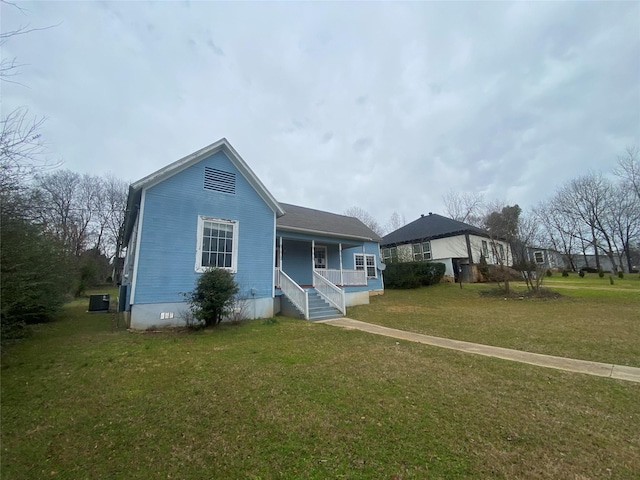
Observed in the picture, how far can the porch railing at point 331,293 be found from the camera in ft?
40.8

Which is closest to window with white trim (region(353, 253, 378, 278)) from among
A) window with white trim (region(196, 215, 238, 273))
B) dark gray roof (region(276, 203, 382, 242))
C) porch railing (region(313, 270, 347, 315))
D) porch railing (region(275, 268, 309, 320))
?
dark gray roof (region(276, 203, 382, 242))

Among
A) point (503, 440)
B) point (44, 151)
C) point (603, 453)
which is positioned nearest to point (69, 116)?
point (44, 151)

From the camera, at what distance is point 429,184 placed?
32281 millimetres

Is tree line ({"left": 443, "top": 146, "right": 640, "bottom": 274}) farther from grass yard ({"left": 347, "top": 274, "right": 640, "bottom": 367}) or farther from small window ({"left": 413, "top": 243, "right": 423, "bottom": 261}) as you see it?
grass yard ({"left": 347, "top": 274, "right": 640, "bottom": 367})

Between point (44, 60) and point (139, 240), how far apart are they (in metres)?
4.99

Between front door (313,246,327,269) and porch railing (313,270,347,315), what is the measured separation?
3781 millimetres

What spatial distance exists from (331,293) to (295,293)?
1.93 metres

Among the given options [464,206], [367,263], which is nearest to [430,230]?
[464,206]

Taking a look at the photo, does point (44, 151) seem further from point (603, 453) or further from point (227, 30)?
point (603, 453)

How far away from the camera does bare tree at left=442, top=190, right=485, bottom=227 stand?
33.5m

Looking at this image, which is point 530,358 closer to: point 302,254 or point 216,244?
point 216,244

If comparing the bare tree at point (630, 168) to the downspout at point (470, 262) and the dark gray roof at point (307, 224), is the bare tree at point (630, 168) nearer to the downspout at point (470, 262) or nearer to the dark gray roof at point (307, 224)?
the downspout at point (470, 262)

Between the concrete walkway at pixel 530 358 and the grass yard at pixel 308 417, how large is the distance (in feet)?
1.54

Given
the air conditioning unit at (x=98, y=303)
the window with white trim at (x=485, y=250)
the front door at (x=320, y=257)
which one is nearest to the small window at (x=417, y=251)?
the window with white trim at (x=485, y=250)
